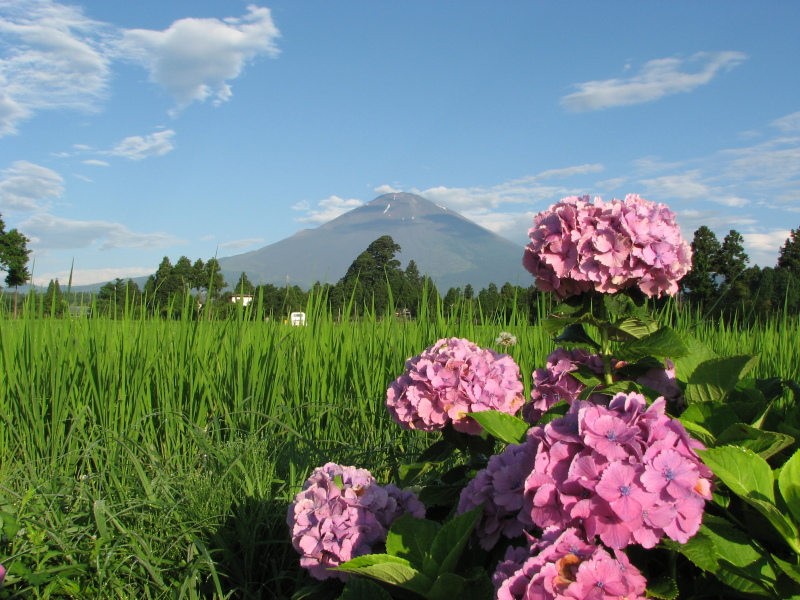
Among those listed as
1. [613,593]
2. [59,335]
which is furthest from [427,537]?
[59,335]

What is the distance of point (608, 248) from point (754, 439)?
0.53 metres

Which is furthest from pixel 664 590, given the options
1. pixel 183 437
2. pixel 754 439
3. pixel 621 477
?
pixel 183 437

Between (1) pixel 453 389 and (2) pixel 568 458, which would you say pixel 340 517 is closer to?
(1) pixel 453 389

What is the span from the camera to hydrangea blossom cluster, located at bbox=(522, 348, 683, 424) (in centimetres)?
145

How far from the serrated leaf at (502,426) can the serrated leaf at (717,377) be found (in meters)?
0.39

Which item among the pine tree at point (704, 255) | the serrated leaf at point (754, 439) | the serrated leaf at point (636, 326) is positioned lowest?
the serrated leaf at point (754, 439)

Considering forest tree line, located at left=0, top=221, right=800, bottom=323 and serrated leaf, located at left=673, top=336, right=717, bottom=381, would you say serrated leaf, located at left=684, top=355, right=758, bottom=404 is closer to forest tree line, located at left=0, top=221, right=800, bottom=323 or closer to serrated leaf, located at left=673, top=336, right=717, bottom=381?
serrated leaf, located at left=673, top=336, right=717, bottom=381

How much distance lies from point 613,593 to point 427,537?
37 cm

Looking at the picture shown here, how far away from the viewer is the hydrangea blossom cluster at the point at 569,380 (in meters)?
1.45

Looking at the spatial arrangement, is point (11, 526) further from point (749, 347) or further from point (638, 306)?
point (749, 347)

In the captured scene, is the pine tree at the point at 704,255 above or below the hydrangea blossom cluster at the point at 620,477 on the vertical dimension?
above

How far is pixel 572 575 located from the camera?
779 mm

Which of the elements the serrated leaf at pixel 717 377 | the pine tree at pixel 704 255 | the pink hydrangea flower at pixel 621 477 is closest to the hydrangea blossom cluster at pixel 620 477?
the pink hydrangea flower at pixel 621 477

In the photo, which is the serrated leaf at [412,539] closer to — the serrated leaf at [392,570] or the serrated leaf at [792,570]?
the serrated leaf at [392,570]
